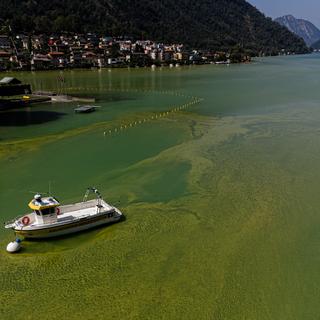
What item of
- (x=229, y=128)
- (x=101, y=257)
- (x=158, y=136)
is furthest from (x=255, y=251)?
(x=229, y=128)

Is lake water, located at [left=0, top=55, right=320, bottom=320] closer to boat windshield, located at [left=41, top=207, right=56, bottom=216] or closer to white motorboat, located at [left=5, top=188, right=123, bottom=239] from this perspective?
white motorboat, located at [left=5, top=188, right=123, bottom=239]

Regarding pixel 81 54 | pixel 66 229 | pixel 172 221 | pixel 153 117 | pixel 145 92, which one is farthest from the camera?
pixel 81 54

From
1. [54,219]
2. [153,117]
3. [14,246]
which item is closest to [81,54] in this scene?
[153,117]

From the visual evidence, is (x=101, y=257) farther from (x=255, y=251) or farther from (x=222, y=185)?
(x=222, y=185)

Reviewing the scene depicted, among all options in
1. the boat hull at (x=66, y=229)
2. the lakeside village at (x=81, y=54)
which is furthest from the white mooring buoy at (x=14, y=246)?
the lakeside village at (x=81, y=54)

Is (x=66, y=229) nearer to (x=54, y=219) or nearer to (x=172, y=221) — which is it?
(x=54, y=219)
